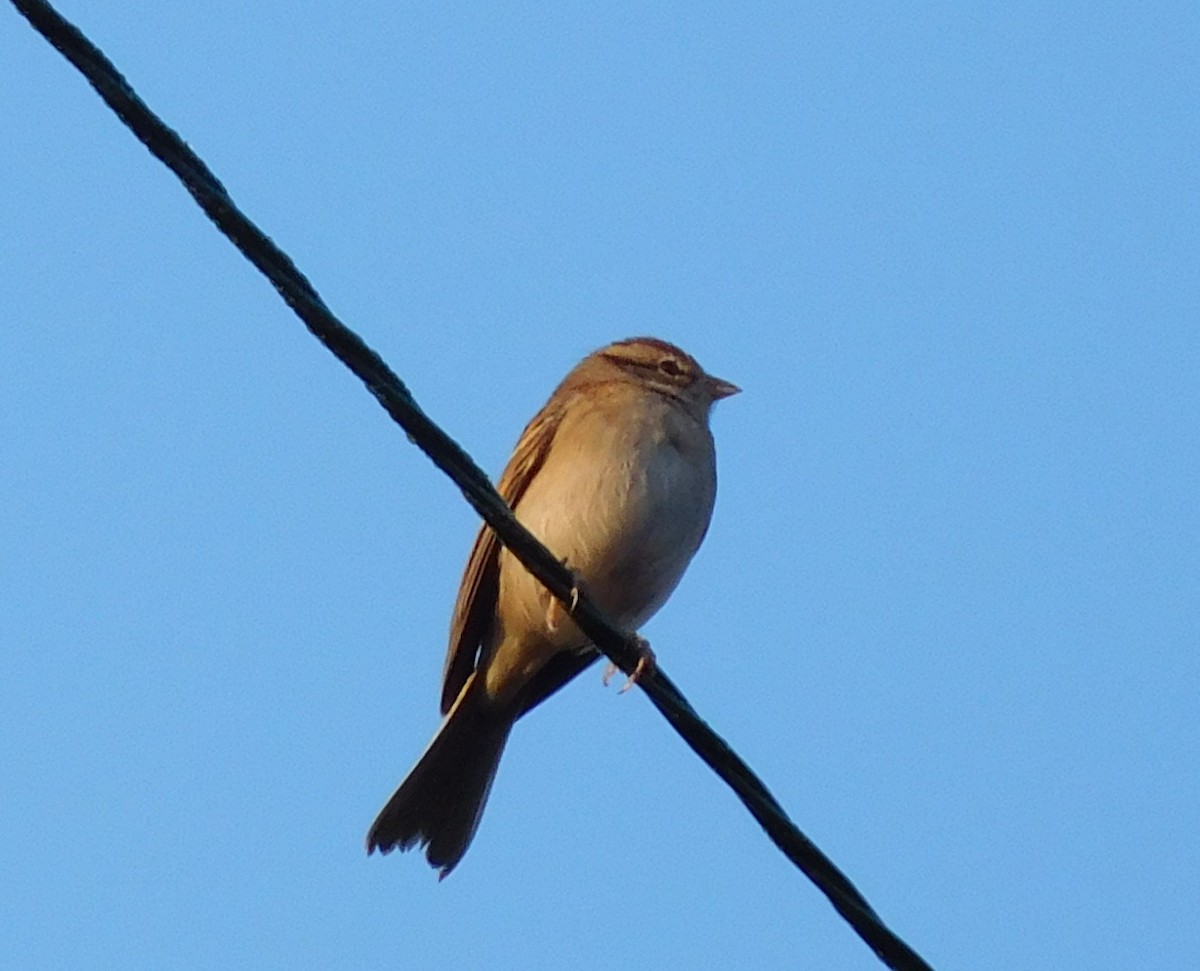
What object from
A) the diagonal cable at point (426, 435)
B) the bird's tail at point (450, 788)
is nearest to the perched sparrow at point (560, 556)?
the bird's tail at point (450, 788)

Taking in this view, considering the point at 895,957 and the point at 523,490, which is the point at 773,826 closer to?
the point at 895,957

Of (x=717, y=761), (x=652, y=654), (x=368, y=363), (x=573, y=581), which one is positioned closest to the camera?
(x=368, y=363)

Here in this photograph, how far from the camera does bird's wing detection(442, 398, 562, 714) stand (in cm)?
811

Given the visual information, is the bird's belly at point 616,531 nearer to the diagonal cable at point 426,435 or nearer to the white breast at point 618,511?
the white breast at point 618,511

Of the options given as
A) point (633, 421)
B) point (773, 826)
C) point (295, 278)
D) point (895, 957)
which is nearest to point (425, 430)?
point (295, 278)

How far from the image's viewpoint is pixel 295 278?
4.37m

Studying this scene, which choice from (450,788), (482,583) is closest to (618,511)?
(482,583)

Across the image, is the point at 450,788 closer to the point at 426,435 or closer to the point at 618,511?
the point at 618,511

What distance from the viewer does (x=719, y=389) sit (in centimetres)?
883

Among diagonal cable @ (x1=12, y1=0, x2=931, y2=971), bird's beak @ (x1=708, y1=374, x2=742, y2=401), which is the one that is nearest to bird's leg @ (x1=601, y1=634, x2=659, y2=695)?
diagonal cable @ (x1=12, y1=0, x2=931, y2=971)

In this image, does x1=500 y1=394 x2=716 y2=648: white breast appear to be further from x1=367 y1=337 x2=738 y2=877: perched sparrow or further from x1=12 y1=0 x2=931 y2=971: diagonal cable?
x1=12 y1=0 x2=931 y2=971: diagonal cable

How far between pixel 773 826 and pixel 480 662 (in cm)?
358

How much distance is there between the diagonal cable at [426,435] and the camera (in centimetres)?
416

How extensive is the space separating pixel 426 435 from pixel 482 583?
3.48 meters
